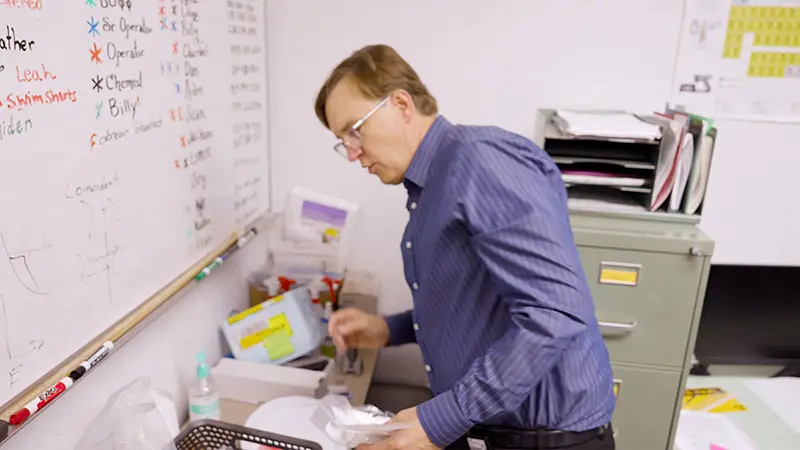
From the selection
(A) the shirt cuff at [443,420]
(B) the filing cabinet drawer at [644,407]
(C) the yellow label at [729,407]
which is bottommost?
(C) the yellow label at [729,407]

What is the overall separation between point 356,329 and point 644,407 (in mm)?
832

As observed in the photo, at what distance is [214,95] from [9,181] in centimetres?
79

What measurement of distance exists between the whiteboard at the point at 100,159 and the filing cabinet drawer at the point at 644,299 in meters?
1.04

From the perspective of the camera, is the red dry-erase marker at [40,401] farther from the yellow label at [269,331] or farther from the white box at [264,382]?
the yellow label at [269,331]

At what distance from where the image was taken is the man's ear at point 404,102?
1.08 m

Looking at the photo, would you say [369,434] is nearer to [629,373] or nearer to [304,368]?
[304,368]

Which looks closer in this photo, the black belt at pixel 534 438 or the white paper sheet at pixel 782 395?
the black belt at pixel 534 438

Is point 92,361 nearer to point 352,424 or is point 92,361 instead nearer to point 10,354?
point 10,354

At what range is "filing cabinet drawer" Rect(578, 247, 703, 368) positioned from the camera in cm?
145

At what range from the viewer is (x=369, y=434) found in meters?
1.03

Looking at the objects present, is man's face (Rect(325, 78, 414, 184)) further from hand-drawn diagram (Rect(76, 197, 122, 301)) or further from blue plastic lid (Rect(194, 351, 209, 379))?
blue plastic lid (Rect(194, 351, 209, 379))

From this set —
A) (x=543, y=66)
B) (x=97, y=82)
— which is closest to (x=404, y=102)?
(x=97, y=82)

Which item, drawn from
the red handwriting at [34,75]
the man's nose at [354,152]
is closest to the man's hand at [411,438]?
the man's nose at [354,152]

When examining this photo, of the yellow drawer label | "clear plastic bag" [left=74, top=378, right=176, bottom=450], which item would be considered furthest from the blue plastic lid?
the yellow drawer label
